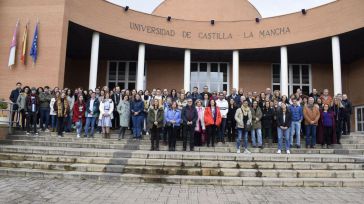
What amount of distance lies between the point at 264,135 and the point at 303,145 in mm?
1364

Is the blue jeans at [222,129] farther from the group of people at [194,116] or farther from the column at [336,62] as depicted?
the column at [336,62]

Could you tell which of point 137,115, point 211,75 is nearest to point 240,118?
point 137,115

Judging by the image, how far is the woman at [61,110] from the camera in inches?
419

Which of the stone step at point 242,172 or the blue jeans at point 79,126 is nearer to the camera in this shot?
the stone step at point 242,172

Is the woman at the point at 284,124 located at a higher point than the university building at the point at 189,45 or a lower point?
lower

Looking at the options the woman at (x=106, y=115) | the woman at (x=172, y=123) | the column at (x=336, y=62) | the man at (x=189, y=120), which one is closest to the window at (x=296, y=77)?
the column at (x=336, y=62)

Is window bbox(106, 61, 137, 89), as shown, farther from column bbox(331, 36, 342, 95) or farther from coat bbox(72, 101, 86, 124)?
column bbox(331, 36, 342, 95)

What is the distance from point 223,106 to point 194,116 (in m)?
1.30

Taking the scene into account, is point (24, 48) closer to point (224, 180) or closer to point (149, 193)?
point (149, 193)

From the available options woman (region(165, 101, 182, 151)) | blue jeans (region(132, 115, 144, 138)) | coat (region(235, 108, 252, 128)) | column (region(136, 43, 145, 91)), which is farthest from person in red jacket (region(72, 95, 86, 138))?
column (region(136, 43, 145, 91))

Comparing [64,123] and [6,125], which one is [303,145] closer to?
[64,123]

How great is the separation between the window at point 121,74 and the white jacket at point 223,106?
10.5 metres

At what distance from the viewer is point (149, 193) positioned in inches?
241

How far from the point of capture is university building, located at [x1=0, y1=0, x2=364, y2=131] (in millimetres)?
13633
